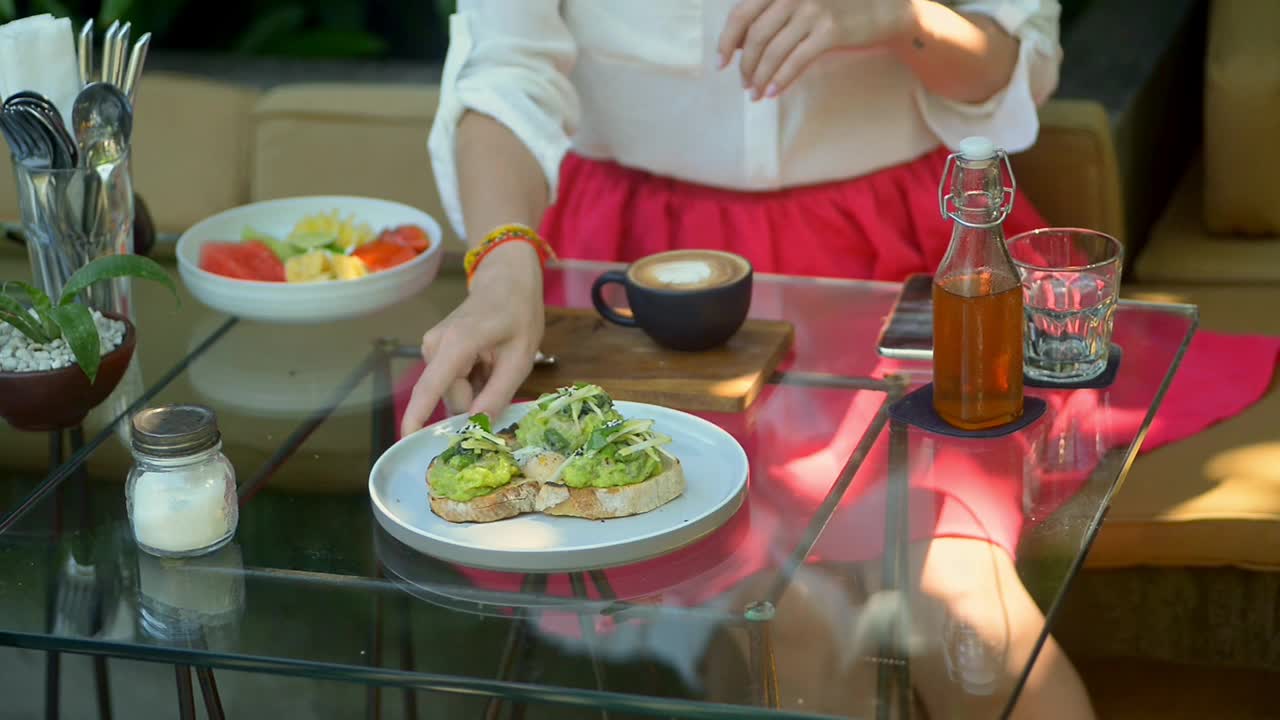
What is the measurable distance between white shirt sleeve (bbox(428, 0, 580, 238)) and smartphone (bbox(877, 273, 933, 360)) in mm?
406

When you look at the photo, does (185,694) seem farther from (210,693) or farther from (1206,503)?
(1206,503)

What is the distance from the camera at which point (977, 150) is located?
115cm

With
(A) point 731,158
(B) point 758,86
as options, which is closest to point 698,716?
(B) point 758,86

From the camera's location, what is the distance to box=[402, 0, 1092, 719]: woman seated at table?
164cm

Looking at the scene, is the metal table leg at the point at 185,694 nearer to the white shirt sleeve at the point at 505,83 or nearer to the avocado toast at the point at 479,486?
the avocado toast at the point at 479,486

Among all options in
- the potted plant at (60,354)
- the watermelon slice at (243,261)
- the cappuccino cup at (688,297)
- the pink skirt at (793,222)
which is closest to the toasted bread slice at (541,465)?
the cappuccino cup at (688,297)

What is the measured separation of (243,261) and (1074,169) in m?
1.27

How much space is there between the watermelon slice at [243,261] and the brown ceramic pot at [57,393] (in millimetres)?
247

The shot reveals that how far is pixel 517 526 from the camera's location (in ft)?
3.53

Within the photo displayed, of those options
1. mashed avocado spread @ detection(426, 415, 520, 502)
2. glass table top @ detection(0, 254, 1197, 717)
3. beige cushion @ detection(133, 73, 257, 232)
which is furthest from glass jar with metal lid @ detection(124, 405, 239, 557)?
beige cushion @ detection(133, 73, 257, 232)

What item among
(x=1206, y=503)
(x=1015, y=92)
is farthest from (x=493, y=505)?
(x=1206, y=503)

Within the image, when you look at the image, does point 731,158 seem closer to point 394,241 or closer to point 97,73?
point 394,241

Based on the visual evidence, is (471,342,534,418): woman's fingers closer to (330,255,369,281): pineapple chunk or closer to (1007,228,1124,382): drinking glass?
(330,255,369,281): pineapple chunk

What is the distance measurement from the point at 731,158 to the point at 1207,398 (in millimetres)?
587
